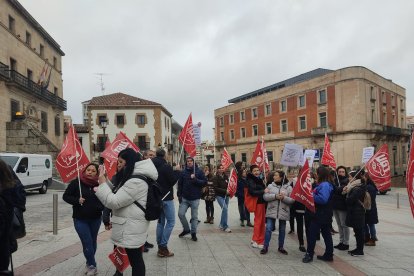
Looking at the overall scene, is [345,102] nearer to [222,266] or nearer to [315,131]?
[315,131]

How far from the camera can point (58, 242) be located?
7609 mm

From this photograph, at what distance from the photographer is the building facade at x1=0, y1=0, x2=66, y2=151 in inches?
1041

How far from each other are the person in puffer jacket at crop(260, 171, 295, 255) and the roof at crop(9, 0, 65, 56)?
2814cm

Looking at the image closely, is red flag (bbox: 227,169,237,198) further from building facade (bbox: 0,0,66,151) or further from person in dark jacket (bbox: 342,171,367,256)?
building facade (bbox: 0,0,66,151)

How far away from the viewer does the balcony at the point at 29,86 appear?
25.9 m

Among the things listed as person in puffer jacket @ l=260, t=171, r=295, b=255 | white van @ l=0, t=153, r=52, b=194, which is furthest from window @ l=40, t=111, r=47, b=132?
person in puffer jacket @ l=260, t=171, r=295, b=255

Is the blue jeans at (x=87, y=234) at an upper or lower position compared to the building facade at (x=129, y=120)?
lower

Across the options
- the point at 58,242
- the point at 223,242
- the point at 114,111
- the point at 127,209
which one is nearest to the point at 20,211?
the point at 127,209

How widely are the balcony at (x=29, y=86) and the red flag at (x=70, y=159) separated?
2247 cm

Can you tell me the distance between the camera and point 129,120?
171 ft

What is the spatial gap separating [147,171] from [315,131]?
4590cm

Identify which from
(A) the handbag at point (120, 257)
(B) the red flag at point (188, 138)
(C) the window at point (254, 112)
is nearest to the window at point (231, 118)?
(C) the window at point (254, 112)

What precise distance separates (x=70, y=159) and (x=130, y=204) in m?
2.55

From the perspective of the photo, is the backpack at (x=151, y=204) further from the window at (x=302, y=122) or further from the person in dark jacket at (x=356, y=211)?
the window at (x=302, y=122)
